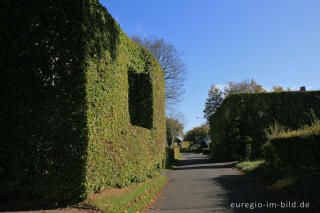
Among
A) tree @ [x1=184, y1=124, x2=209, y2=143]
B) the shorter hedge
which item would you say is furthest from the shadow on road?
tree @ [x1=184, y1=124, x2=209, y2=143]

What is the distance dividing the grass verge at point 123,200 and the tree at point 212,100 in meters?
46.4

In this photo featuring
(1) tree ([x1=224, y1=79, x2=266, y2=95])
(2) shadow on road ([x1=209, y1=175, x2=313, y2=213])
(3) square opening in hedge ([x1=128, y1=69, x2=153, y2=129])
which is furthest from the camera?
(1) tree ([x1=224, y1=79, x2=266, y2=95])

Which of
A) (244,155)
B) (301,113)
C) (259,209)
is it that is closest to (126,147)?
(259,209)

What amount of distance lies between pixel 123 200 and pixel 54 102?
3287 mm

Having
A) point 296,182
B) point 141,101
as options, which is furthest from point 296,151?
point 141,101

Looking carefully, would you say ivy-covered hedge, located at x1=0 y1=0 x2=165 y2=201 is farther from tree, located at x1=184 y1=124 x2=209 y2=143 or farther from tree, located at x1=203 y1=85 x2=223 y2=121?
tree, located at x1=184 y1=124 x2=209 y2=143

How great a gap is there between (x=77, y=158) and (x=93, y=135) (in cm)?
72

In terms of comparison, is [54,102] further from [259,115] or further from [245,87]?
[245,87]

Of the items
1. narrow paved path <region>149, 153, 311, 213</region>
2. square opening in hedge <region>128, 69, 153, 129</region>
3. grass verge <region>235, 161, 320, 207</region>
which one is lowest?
narrow paved path <region>149, 153, 311, 213</region>

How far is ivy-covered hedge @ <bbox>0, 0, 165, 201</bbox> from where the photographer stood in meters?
6.12

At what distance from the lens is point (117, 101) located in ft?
28.1

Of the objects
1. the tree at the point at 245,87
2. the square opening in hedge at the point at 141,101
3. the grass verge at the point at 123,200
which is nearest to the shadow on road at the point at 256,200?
the grass verge at the point at 123,200

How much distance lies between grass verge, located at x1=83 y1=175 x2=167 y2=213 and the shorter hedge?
5.49 meters

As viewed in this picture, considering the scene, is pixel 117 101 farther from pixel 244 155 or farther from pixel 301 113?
pixel 301 113
